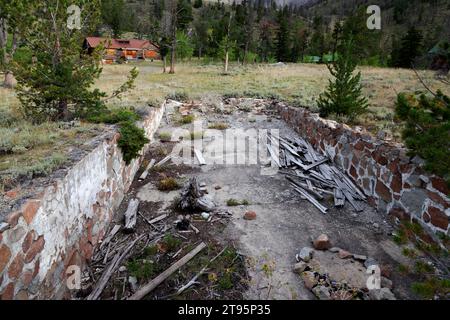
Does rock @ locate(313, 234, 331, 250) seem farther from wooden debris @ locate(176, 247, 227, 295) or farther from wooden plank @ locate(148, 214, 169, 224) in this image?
wooden plank @ locate(148, 214, 169, 224)

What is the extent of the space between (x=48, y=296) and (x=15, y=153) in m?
3.35

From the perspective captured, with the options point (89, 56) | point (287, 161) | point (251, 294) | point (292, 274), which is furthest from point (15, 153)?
point (287, 161)

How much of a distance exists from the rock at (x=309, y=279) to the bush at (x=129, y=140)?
203 inches

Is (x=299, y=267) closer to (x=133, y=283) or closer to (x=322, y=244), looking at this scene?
(x=322, y=244)

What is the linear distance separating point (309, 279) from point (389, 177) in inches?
130

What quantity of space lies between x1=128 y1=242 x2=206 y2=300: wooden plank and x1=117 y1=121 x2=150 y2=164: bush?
Answer: 11.4ft

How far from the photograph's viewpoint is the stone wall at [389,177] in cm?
514

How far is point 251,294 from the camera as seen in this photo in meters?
4.29

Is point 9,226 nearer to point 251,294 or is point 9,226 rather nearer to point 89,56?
point 251,294

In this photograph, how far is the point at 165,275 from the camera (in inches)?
178

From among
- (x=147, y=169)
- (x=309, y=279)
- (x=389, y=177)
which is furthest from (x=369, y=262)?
(x=147, y=169)

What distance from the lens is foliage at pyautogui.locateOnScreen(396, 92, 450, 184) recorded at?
11.9 feet

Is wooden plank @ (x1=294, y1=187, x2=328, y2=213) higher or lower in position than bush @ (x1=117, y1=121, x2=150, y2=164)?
lower

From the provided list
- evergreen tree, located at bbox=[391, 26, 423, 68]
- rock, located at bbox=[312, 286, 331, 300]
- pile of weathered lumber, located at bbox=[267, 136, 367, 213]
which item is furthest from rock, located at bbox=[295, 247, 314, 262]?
evergreen tree, located at bbox=[391, 26, 423, 68]
